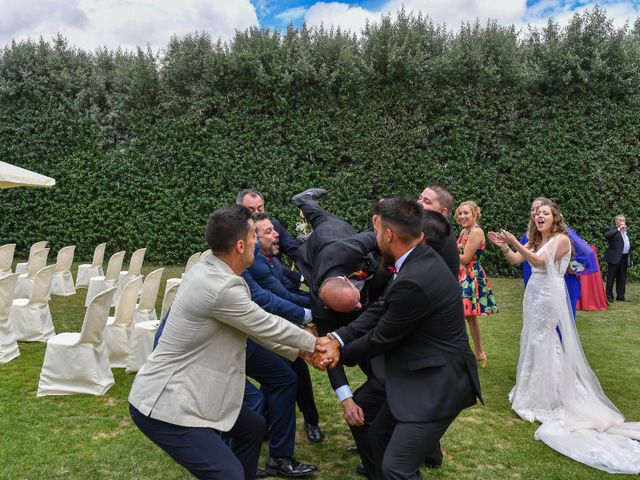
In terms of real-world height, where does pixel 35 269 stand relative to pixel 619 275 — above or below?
above

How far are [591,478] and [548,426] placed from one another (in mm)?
812

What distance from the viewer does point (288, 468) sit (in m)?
3.99

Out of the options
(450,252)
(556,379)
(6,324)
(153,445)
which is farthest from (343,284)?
(6,324)

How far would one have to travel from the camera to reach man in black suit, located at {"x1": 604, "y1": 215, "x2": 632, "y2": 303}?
11992 millimetres

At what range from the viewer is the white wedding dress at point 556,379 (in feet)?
15.7

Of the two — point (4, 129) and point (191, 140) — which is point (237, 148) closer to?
point (191, 140)

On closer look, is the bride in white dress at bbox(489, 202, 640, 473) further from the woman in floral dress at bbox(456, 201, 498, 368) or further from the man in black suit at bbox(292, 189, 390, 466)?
the man in black suit at bbox(292, 189, 390, 466)

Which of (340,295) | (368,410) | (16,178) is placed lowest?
(368,410)

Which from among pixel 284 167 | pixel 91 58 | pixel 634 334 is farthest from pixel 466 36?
pixel 91 58

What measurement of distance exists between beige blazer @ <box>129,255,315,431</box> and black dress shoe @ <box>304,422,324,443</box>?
198 cm

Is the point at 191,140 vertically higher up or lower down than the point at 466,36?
lower down

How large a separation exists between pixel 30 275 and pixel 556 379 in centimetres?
848

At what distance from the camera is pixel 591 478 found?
4035 mm

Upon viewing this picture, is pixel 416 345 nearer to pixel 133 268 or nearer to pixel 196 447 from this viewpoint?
pixel 196 447
